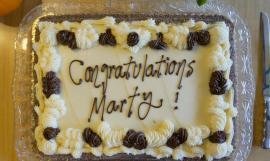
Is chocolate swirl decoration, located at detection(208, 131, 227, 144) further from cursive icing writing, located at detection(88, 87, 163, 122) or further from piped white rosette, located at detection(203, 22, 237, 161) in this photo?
cursive icing writing, located at detection(88, 87, 163, 122)

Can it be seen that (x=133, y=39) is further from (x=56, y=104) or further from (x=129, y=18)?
(x=56, y=104)

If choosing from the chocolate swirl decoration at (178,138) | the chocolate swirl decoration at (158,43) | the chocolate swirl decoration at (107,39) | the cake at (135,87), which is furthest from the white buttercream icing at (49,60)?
the chocolate swirl decoration at (178,138)

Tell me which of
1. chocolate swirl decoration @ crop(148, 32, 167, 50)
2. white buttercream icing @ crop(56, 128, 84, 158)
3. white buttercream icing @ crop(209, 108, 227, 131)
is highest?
chocolate swirl decoration @ crop(148, 32, 167, 50)

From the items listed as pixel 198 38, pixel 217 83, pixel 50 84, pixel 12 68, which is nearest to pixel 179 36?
pixel 198 38

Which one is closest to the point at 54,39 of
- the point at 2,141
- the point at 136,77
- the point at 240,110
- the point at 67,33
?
the point at 67,33

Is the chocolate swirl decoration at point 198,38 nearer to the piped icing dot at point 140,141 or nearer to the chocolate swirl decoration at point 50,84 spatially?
the piped icing dot at point 140,141

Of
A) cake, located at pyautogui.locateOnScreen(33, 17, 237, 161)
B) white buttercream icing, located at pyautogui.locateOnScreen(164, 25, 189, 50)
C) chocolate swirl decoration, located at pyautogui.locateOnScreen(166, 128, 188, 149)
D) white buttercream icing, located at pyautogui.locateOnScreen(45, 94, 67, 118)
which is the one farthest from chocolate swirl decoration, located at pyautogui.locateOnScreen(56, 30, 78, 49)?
chocolate swirl decoration, located at pyautogui.locateOnScreen(166, 128, 188, 149)

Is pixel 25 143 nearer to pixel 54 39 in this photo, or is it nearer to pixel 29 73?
pixel 29 73
